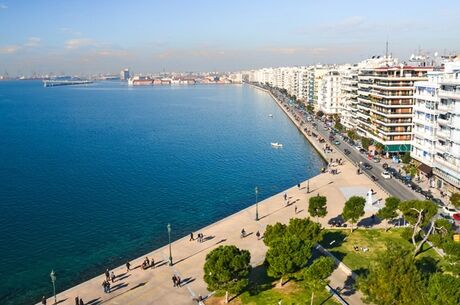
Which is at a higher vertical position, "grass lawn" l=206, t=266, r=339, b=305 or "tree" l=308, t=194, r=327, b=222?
"tree" l=308, t=194, r=327, b=222

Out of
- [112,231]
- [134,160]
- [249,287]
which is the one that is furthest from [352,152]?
[249,287]

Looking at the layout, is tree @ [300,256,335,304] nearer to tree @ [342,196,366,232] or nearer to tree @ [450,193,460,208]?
tree @ [342,196,366,232]

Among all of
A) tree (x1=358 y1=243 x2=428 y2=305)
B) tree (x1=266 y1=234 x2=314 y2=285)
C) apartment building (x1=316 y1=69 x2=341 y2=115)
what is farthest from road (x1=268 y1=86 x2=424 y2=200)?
tree (x1=358 y1=243 x2=428 y2=305)

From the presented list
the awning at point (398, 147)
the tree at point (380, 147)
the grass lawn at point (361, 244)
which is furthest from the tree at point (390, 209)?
the tree at point (380, 147)

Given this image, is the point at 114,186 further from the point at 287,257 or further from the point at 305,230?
the point at 287,257

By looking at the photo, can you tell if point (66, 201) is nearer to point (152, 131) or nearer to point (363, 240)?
point (363, 240)

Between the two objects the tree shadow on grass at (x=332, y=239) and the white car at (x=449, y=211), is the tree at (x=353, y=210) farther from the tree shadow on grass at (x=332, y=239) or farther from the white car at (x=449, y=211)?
the white car at (x=449, y=211)

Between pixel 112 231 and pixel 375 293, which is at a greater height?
pixel 375 293

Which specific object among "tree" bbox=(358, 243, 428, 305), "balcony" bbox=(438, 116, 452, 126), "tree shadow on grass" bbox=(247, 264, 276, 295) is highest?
"balcony" bbox=(438, 116, 452, 126)
